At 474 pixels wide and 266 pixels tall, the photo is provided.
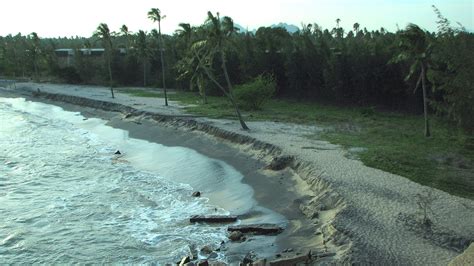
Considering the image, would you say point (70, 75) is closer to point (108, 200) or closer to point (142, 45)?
point (142, 45)

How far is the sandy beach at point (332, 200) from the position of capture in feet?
47.7

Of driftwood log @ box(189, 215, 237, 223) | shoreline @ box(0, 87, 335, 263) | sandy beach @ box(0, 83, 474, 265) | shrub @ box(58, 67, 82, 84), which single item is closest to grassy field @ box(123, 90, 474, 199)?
sandy beach @ box(0, 83, 474, 265)

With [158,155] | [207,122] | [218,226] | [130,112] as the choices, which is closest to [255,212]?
[218,226]

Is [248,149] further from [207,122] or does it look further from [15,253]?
[15,253]

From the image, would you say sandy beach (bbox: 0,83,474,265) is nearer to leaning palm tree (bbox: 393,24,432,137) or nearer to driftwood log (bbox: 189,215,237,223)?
driftwood log (bbox: 189,215,237,223)

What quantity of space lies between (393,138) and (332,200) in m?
14.1

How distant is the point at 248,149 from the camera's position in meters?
30.2

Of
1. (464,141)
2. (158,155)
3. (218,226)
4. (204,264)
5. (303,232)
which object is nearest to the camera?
(204,264)

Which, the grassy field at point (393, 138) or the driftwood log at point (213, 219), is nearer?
the driftwood log at point (213, 219)

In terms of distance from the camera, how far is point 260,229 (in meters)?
17.8

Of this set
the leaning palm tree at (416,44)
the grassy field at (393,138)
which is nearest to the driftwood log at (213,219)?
the grassy field at (393,138)

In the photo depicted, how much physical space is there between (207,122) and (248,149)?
8608mm

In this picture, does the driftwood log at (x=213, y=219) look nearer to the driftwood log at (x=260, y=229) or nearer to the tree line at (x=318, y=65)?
the driftwood log at (x=260, y=229)

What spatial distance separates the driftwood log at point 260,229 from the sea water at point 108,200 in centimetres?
69
